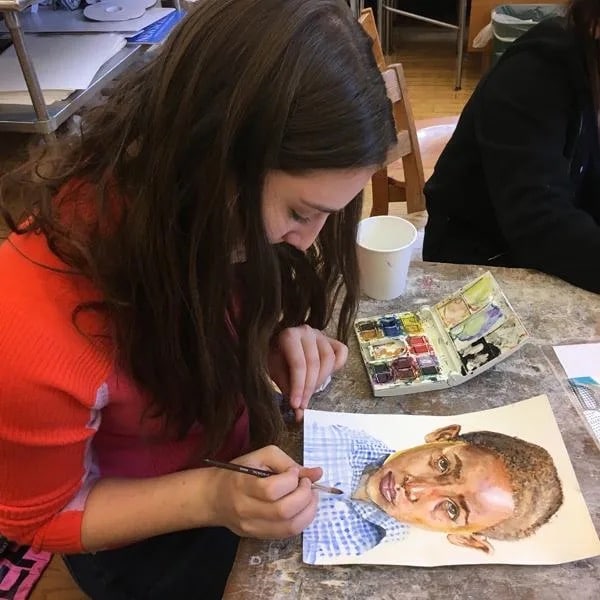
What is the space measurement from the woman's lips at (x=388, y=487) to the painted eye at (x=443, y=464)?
0.05 metres

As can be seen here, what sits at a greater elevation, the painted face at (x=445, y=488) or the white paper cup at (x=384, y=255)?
the white paper cup at (x=384, y=255)

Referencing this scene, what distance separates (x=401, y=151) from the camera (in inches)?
59.0

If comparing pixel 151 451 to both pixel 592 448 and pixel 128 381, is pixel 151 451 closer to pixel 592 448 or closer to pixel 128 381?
pixel 128 381

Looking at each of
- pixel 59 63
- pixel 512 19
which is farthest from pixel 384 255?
pixel 512 19

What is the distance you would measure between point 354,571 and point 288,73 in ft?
1.40

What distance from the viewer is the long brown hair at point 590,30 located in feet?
3.23

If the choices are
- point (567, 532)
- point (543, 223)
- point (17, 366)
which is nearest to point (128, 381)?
point (17, 366)

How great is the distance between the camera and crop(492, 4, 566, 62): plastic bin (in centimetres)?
283

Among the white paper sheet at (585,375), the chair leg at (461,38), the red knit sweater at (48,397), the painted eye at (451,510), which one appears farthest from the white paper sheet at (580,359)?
the chair leg at (461,38)

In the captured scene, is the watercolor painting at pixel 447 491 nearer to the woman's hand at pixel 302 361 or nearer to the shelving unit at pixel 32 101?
the woman's hand at pixel 302 361

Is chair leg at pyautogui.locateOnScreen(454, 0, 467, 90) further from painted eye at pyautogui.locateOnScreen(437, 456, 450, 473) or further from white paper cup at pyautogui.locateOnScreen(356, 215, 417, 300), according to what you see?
painted eye at pyautogui.locateOnScreen(437, 456, 450, 473)

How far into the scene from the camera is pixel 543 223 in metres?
1.02

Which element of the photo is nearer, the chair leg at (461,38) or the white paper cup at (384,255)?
the white paper cup at (384,255)

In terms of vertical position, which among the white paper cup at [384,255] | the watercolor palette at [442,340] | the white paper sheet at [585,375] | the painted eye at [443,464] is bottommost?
the white paper sheet at [585,375]
